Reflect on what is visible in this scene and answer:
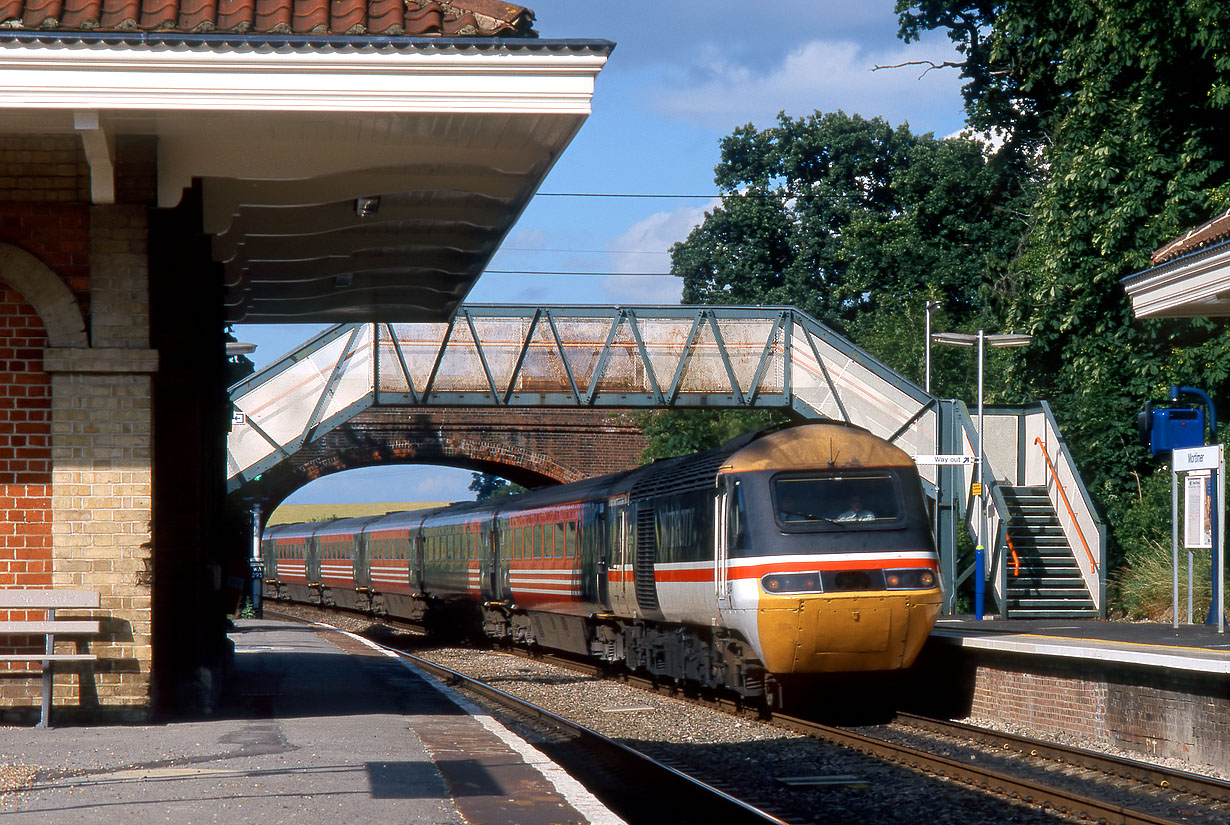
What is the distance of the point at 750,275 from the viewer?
2159 inches

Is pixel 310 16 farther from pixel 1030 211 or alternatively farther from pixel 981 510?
pixel 1030 211

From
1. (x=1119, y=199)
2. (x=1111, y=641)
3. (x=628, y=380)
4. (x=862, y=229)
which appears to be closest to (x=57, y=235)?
(x=1111, y=641)

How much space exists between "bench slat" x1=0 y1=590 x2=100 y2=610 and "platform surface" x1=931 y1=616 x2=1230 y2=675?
792 cm

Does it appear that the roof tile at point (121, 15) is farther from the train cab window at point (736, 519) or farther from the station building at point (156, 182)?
the train cab window at point (736, 519)

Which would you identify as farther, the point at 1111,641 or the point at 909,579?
the point at 1111,641

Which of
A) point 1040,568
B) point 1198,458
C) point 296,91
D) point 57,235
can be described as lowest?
point 1040,568

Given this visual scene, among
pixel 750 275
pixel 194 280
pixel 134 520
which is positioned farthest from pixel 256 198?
pixel 750 275

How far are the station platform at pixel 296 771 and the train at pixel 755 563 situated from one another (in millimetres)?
2992

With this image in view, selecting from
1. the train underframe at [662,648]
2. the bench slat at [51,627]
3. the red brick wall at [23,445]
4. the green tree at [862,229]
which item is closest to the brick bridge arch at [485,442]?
the green tree at [862,229]

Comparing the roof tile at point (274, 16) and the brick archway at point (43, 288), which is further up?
the roof tile at point (274, 16)

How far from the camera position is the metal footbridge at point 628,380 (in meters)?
25.5

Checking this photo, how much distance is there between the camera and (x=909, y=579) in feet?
45.5

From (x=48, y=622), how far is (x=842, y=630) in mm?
6781

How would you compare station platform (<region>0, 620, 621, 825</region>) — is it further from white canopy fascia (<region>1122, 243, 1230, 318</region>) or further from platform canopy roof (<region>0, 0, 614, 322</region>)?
white canopy fascia (<region>1122, 243, 1230, 318</region>)
